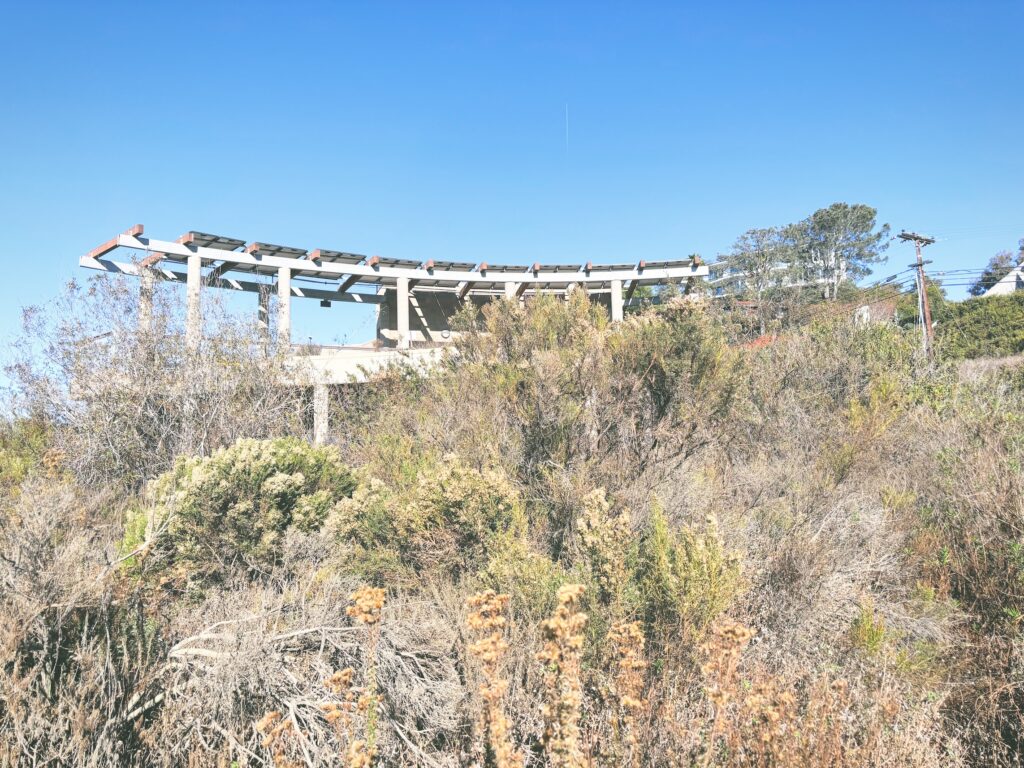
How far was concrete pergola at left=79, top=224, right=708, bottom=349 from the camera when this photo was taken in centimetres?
1208

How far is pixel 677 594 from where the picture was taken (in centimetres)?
344

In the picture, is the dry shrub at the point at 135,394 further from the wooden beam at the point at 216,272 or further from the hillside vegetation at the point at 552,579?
the wooden beam at the point at 216,272

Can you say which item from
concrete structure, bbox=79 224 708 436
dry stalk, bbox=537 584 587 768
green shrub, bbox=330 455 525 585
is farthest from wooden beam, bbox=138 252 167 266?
dry stalk, bbox=537 584 587 768

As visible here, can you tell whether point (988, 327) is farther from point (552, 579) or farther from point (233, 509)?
point (233, 509)

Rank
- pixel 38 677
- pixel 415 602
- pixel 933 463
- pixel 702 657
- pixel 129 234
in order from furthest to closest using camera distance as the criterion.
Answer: pixel 129 234 < pixel 933 463 < pixel 415 602 < pixel 702 657 < pixel 38 677

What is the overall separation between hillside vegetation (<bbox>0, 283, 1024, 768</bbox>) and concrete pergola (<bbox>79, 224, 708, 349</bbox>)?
16.4ft

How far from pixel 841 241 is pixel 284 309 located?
3698 cm

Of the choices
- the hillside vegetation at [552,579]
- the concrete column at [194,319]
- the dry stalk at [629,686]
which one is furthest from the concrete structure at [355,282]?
the dry stalk at [629,686]

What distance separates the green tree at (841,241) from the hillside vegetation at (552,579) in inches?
1283

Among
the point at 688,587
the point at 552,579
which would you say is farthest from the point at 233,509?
the point at 688,587

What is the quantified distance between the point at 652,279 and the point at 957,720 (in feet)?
54.0

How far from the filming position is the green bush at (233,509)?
4.88 metres

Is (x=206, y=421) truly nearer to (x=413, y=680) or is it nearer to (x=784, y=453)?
(x=413, y=680)

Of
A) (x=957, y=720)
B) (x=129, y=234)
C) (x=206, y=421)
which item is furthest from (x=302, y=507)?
(x=129, y=234)
